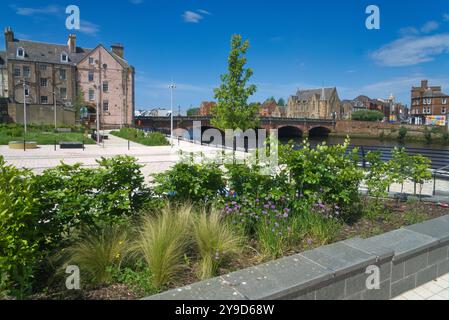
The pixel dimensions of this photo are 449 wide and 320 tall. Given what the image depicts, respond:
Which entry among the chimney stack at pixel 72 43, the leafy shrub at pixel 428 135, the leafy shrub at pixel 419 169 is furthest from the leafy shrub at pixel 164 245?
the chimney stack at pixel 72 43

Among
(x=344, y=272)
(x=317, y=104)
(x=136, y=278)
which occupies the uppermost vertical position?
(x=317, y=104)

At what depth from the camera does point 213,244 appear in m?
3.34

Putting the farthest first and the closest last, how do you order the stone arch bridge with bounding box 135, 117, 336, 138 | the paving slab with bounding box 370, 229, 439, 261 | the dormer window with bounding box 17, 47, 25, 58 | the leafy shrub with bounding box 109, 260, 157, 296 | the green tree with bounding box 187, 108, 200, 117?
the green tree with bounding box 187, 108, 200, 117 → the stone arch bridge with bounding box 135, 117, 336, 138 → the dormer window with bounding box 17, 47, 25, 58 → the paving slab with bounding box 370, 229, 439, 261 → the leafy shrub with bounding box 109, 260, 157, 296

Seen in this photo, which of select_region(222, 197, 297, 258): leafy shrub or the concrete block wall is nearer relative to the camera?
the concrete block wall

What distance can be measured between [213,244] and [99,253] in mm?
1114

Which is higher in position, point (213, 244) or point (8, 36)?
point (8, 36)

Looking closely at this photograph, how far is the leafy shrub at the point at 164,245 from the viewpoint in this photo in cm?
290

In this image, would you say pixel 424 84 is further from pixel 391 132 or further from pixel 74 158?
pixel 74 158

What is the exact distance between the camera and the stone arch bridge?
5603cm

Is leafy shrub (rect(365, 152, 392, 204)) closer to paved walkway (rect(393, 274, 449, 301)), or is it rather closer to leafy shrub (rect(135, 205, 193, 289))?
paved walkway (rect(393, 274, 449, 301))

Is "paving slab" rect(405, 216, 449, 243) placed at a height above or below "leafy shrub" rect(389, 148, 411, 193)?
below

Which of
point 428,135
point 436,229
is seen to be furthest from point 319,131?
point 436,229

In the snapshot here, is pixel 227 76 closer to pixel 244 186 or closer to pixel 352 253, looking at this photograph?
pixel 244 186

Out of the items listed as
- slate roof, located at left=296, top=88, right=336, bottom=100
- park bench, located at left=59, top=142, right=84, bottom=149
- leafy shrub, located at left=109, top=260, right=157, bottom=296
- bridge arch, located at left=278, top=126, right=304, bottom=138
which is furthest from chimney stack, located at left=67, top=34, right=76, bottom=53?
slate roof, located at left=296, top=88, right=336, bottom=100
